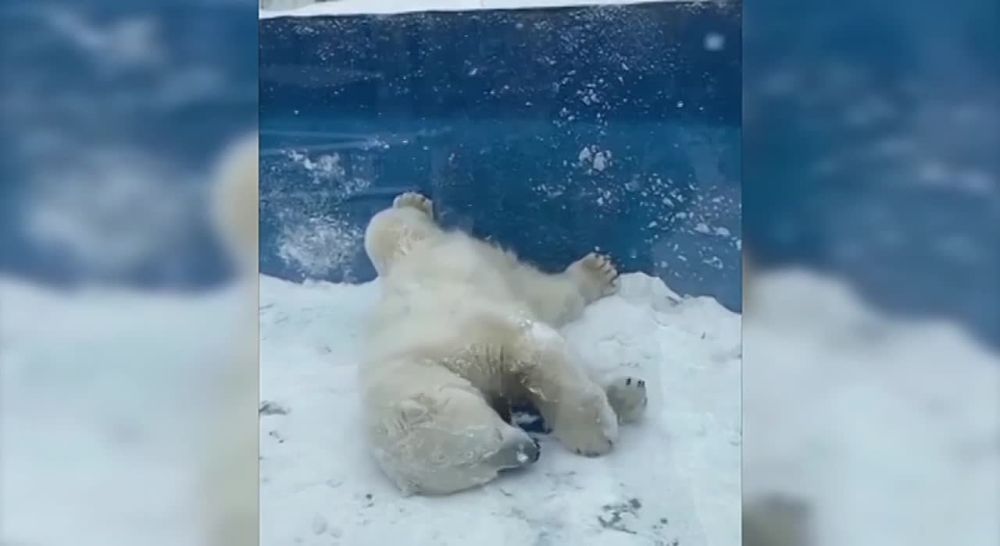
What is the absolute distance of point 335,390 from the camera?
0.88m

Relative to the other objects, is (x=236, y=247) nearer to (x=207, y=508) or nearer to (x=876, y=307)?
(x=207, y=508)

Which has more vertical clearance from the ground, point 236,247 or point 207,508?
point 236,247

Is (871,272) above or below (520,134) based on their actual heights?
below

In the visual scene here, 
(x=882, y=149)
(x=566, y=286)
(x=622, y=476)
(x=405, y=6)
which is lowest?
(x=622, y=476)

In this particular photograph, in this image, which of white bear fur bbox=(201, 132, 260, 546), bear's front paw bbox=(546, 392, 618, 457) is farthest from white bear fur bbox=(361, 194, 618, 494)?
white bear fur bbox=(201, 132, 260, 546)

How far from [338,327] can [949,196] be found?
519mm

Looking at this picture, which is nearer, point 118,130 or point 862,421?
point 862,421

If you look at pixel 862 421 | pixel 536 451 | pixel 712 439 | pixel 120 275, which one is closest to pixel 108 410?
pixel 120 275

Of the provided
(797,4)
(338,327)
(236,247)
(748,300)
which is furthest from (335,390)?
(797,4)

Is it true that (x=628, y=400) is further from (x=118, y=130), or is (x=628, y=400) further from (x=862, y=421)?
(x=118, y=130)

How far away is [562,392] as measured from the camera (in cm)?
84

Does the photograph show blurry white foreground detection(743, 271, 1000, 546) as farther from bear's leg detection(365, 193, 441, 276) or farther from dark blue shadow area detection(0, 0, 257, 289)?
dark blue shadow area detection(0, 0, 257, 289)

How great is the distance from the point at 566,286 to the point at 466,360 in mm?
104

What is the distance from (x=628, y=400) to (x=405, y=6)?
0.39m
